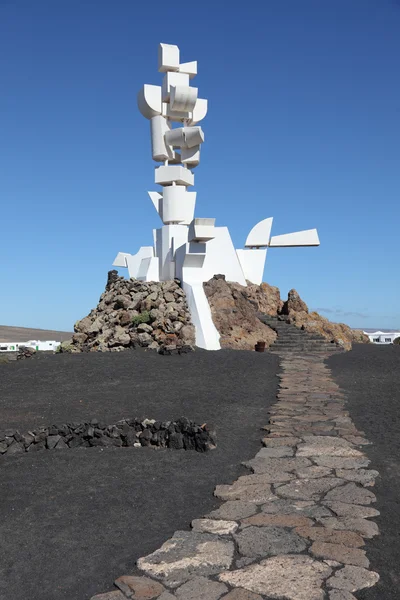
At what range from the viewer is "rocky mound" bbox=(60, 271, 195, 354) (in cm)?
1769

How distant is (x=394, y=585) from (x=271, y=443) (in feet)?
11.2

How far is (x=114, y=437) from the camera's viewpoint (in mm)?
7043

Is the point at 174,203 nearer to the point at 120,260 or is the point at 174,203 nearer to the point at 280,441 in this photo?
the point at 120,260

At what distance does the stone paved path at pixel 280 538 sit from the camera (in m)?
3.44

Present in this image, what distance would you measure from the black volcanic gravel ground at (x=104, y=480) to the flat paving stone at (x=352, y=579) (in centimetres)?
132

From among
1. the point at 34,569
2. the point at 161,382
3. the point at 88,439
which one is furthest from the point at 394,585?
the point at 161,382

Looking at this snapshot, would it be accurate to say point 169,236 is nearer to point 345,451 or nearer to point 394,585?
point 345,451

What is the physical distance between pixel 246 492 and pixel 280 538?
1.07 m

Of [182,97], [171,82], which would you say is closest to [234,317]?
[182,97]

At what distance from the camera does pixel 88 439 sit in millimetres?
7039

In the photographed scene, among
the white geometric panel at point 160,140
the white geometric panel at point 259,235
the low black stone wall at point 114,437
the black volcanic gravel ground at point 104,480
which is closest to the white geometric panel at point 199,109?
the white geometric panel at point 160,140

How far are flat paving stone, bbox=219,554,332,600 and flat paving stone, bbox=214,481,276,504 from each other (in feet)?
3.86

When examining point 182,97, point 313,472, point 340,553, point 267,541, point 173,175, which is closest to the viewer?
point 340,553

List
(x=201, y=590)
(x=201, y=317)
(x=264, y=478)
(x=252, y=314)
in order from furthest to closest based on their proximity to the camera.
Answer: (x=252, y=314)
(x=201, y=317)
(x=264, y=478)
(x=201, y=590)
